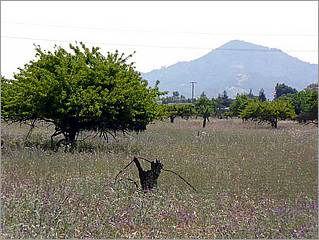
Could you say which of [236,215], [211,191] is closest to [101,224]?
[236,215]

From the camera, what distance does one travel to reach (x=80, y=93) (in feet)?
44.3

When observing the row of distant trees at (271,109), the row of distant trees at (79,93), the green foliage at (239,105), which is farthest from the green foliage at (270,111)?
the row of distant trees at (79,93)

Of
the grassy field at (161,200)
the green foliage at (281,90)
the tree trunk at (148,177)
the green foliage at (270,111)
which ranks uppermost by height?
the green foliage at (281,90)

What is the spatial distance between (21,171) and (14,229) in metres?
4.36

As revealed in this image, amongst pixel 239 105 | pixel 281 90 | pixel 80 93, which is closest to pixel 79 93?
pixel 80 93

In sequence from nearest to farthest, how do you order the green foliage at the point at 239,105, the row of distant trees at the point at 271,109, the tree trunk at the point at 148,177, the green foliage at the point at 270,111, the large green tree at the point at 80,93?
1. the tree trunk at the point at 148,177
2. the large green tree at the point at 80,93
3. the row of distant trees at the point at 271,109
4. the green foliage at the point at 270,111
5. the green foliage at the point at 239,105

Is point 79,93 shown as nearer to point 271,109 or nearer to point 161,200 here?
point 161,200

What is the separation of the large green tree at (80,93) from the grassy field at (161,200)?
7.89 feet

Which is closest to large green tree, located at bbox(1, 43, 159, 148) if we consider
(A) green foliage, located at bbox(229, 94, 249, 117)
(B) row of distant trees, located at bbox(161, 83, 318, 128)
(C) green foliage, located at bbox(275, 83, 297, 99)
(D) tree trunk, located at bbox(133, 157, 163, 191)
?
(D) tree trunk, located at bbox(133, 157, 163, 191)

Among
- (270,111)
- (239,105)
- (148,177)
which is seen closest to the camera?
(148,177)

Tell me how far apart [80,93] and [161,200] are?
7530 mm

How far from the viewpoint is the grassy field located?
514 centimetres

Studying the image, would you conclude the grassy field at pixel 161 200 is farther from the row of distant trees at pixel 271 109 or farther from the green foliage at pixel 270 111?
the green foliage at pixel 270 111

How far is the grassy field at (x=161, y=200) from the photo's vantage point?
5138 mm
